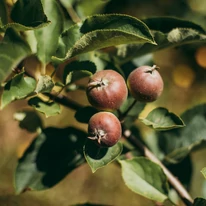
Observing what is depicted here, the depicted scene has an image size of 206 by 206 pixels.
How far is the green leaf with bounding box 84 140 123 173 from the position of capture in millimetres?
1047

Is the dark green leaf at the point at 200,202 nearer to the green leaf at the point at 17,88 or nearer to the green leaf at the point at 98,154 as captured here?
the green leaf at the point at 98,154

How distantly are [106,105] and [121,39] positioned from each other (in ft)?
0.56

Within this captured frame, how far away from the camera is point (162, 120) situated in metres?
1.15

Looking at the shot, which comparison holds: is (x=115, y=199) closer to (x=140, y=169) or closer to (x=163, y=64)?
(x=163, y=64)

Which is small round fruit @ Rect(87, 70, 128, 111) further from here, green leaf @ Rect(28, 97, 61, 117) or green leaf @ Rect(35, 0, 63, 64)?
green leaf @ Rect(35, 0, 63, 64)

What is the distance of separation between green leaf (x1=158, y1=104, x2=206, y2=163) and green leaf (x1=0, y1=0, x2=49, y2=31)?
65cm

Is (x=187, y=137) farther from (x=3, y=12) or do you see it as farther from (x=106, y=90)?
(x=3, y=12)

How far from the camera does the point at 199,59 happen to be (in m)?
2.83

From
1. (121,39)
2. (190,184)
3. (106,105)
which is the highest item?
(121,39)

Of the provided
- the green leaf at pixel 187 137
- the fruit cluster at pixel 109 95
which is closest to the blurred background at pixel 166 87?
the green leaf at pixel 187 137

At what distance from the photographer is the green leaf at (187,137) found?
1.43 meters

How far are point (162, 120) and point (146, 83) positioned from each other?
5.4 inches

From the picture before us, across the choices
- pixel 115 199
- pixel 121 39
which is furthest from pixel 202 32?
pixel 115 199

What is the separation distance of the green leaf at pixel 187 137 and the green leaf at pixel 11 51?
2.03 feet
